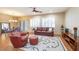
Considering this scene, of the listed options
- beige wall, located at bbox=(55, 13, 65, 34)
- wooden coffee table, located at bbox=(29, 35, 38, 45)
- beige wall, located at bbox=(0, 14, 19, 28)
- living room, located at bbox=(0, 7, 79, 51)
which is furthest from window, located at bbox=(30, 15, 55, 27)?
beige wall, located at bbox=(0, 14, 19, 28)

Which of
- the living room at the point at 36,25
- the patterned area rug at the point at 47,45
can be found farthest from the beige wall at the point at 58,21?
the patterned area rug at the point at 47,45

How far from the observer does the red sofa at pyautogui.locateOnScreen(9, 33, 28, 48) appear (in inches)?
101

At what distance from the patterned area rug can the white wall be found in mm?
449

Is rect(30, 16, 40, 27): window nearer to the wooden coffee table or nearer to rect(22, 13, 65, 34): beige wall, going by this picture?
rect(22, 13, 65, 34): beige wall

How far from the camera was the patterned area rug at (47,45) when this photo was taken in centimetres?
255

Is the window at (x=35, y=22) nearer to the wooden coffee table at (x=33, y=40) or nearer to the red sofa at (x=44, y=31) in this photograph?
the red sofa at (x=44, y=31)

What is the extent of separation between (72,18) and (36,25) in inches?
36.8

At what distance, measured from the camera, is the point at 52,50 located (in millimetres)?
2547

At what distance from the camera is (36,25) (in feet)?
8.64

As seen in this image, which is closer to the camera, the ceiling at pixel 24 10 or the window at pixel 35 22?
the ceiling at pixel 24 10

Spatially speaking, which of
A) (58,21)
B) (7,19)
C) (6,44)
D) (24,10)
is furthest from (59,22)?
(6,44)
